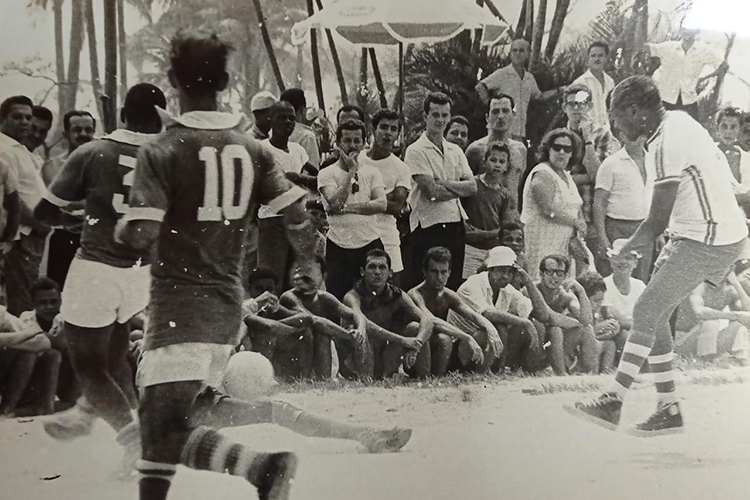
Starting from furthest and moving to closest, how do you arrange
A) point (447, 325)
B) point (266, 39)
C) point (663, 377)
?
1. point (663, 377)
2. point (447, 325)
3. point (266, 39)

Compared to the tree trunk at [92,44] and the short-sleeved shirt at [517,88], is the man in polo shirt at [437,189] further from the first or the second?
the tree trunk at [92,44]

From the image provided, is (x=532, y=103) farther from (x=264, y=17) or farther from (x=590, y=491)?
(x=590, y=491)

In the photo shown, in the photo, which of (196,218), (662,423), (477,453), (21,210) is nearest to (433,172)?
(196,218)

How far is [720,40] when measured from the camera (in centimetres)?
227

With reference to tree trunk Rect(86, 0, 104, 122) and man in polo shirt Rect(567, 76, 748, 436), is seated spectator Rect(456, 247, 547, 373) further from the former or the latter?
tree trunk Rect(86, 0, 104, 122)

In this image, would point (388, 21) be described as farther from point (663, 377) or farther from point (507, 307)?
point (663, 377)

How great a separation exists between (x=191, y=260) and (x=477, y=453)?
0.99 metres

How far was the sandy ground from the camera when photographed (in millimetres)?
1915

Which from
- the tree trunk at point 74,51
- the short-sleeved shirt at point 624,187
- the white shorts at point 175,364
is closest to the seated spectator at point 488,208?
the short-sleeved shirt at point 624,187

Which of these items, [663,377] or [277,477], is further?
[663,377]

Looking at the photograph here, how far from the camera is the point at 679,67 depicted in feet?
7.37

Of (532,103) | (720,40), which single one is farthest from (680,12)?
(532,103)

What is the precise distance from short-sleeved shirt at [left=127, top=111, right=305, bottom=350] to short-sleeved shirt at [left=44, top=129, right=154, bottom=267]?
0.04 m

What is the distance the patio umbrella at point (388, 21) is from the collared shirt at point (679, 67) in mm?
677
